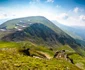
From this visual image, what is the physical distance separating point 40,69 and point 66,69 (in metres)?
8.39

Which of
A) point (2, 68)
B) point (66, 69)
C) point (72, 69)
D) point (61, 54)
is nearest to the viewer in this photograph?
point (2, 68)

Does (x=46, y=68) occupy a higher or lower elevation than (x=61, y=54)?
higher

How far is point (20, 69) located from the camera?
1742 inches

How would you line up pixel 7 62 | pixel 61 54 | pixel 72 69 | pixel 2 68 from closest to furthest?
pixel 2 68 < pixel 7 62 < pixel 72 69 < pixel 61 54

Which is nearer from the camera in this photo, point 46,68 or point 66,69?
Result: point 46,68

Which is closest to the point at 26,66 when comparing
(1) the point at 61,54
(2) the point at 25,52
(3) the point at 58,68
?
(3) the point at 58,68

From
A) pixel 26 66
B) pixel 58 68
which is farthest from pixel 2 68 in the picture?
pixel 58 68

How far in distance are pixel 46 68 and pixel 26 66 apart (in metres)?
5.26

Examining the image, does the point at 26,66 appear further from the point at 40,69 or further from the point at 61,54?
the point at 61,54

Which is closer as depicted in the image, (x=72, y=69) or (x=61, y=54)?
(x=72, y=69)

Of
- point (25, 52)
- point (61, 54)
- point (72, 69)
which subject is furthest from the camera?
point (61, 54)

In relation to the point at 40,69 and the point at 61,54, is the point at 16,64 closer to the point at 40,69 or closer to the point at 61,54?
the point at 40,69

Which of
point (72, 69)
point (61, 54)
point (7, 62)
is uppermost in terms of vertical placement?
point (7, 62)

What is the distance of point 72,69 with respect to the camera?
54.3 m
